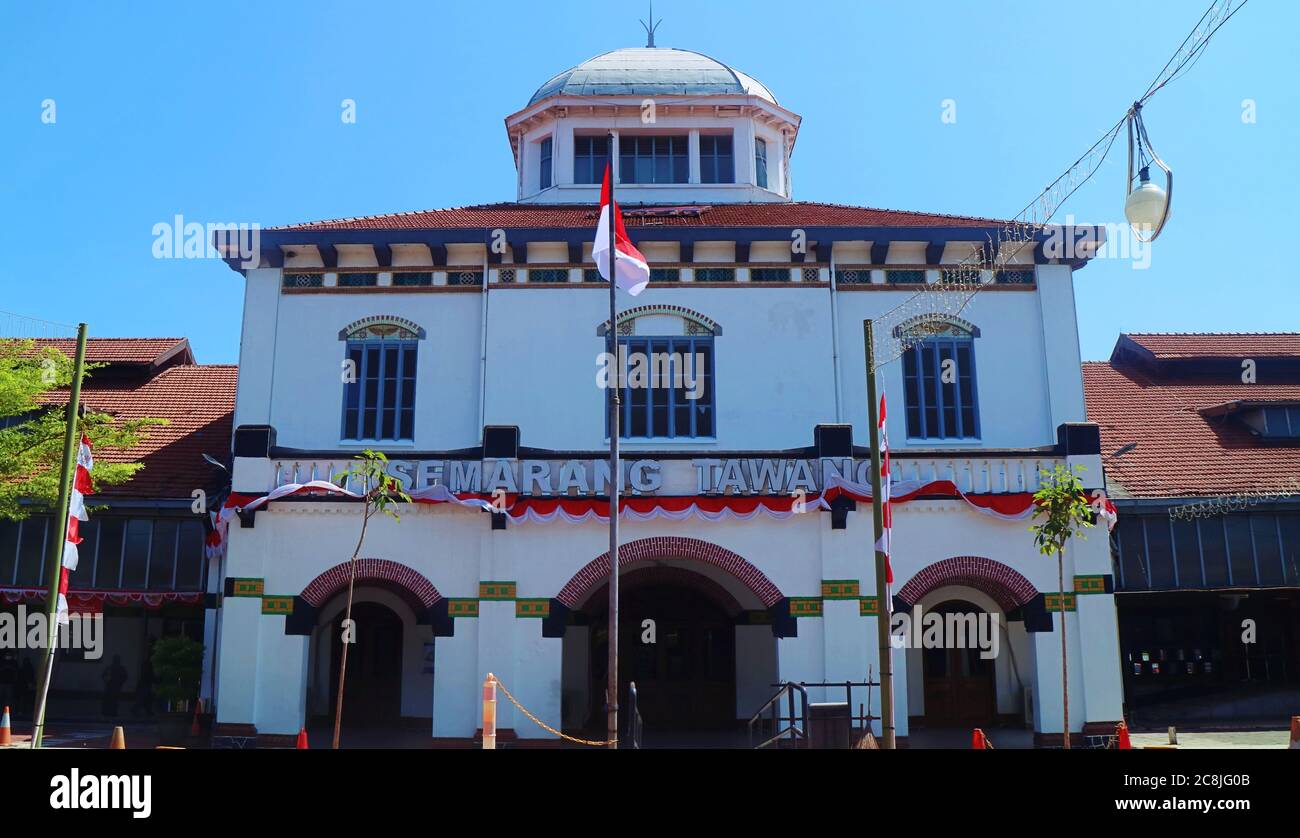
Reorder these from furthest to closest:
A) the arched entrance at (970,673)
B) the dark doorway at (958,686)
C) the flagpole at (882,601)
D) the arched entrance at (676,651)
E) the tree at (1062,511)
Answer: the arched entrance at (676,651), the dark doorway at (958,686), the arched entrance at (970,673), the tree at (1062,511), the flagpole at (882,601)

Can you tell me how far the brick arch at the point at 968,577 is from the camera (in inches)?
752

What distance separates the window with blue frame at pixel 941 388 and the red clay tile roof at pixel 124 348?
19416mm

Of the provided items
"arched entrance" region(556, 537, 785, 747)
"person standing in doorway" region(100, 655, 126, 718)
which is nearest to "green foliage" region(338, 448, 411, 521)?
"arched entrance" region(556, 537, 785, 747)

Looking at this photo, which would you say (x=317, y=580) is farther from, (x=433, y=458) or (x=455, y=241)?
(x=455, y=241)

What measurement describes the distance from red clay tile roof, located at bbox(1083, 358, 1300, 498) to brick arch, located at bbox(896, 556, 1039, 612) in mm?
4749

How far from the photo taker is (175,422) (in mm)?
25031

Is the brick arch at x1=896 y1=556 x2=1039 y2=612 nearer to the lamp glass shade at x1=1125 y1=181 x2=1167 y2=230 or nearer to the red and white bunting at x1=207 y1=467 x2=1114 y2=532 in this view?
the red and white bunting at x1=207 y1=467 x2=1114 y2=532

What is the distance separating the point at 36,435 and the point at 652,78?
54.6 ft

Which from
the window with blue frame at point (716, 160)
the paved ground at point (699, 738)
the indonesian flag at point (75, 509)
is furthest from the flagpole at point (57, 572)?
the window with blue frame at point (716, 160)

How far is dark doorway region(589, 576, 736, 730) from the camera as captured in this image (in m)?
22.1

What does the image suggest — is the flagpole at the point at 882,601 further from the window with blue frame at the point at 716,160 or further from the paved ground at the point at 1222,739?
the window with blue frame at the point at 716,160

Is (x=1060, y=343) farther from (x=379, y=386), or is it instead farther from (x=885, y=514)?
(x=379, y=386)

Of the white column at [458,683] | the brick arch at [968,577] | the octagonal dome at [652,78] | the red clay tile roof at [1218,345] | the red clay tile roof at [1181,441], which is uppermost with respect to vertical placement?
the octagonal dome at [652,78]
